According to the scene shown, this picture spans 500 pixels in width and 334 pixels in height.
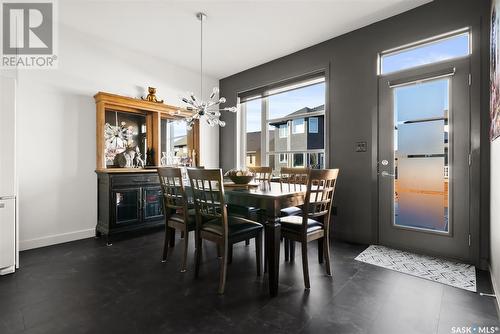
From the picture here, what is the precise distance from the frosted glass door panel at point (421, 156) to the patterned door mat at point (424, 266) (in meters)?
0.38

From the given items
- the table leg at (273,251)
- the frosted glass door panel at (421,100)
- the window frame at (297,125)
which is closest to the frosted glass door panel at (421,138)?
the frosted glass door panel at (421,100)

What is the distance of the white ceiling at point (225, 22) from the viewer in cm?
291

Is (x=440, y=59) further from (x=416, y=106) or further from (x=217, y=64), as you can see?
(x=217, y=64)

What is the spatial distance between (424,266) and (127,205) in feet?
12.3

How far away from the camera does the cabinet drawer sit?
11.2 ft

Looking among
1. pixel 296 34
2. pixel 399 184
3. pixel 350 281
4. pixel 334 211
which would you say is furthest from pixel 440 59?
pixel 350 281

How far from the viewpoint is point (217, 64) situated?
15.2 feet

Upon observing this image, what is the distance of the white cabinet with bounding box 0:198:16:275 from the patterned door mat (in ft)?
11.6

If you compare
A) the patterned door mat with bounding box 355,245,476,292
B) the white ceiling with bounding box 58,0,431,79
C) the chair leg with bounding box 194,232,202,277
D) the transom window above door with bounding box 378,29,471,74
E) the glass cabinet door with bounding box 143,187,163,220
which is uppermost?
the white ceiling with bounding box 58,0,431,79

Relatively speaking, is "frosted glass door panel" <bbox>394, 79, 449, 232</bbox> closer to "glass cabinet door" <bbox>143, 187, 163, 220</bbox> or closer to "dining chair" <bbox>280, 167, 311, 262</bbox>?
"dining chair" <bbox>280, 167, 311, 262</bbox>

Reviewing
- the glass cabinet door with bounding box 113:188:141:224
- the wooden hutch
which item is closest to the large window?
the wooden hutch

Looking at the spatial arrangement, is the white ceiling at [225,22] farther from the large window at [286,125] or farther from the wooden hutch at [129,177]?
the wooden hutch at [129,177]

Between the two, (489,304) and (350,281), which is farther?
(350,281)

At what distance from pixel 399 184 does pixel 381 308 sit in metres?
1.79
